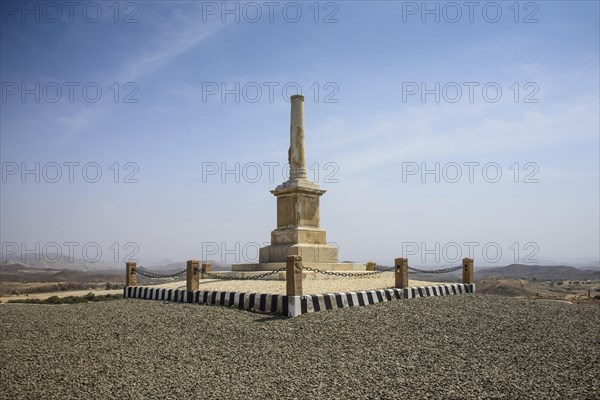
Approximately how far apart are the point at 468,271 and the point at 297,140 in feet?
26.5

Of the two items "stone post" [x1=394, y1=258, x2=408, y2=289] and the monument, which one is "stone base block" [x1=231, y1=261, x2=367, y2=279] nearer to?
the monument

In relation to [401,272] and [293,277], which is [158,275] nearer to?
[293,277]

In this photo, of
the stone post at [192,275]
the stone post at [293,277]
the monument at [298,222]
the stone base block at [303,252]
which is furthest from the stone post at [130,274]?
the stone post at [293,277]

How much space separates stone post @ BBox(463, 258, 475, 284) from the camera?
14.6m

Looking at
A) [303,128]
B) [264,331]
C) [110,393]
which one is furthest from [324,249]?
[110,393]

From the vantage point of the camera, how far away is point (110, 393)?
5.43 meters

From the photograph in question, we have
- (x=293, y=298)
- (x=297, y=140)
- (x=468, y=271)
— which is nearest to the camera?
(x=293, y=298)

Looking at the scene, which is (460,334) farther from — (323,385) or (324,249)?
(324,249)

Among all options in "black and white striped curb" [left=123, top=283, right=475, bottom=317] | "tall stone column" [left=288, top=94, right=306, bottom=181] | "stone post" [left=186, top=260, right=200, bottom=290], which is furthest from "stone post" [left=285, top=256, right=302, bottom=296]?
"tall stone column" [left=288, top=94, right=306, bottom=181]

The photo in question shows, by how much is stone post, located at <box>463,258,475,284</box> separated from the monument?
170 inches

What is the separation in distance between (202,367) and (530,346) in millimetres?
5317

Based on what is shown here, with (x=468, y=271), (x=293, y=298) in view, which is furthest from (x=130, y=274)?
(x=468, y=271)

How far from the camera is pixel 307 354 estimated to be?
6906 millimetres

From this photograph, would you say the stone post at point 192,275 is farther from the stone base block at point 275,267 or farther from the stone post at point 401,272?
the stone post at point 401,272
